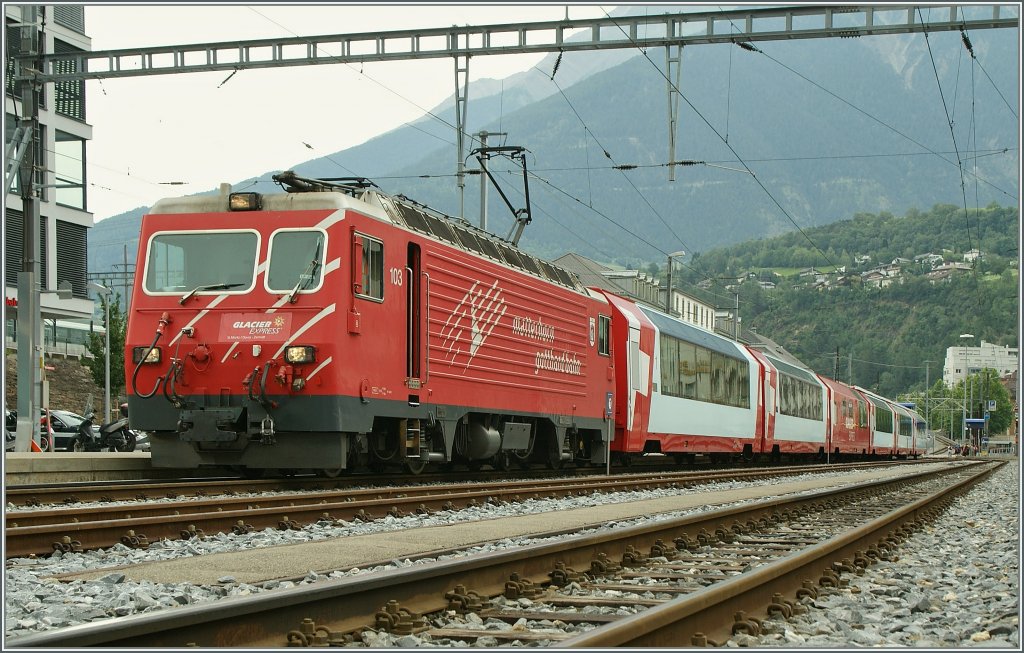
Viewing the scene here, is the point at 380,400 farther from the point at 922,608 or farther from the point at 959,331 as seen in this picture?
the point at 959,331

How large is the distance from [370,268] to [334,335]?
1169mm

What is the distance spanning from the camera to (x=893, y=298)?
265 ft

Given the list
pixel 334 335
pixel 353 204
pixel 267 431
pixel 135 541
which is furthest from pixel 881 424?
pixel 135 541

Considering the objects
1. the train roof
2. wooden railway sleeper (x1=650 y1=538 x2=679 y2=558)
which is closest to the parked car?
the train roof

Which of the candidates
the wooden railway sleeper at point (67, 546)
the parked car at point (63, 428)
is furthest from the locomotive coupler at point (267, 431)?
the parked car at point (63, 428)

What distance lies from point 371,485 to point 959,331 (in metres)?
43.9

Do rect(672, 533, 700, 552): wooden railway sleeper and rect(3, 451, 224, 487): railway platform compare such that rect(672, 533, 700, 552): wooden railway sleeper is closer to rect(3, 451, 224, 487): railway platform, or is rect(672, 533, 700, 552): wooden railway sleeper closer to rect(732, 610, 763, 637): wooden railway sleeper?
rect(732, 610, 763, 637): wooden railway sleeper

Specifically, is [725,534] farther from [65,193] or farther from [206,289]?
[65,193]

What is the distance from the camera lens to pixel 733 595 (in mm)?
5762

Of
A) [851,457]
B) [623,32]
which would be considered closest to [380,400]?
[623,32]

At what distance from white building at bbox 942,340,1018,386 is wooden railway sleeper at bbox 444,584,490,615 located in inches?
2180

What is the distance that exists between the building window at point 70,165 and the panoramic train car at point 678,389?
3108cm

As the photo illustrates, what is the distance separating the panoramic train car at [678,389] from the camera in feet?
73.9

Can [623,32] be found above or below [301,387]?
above
